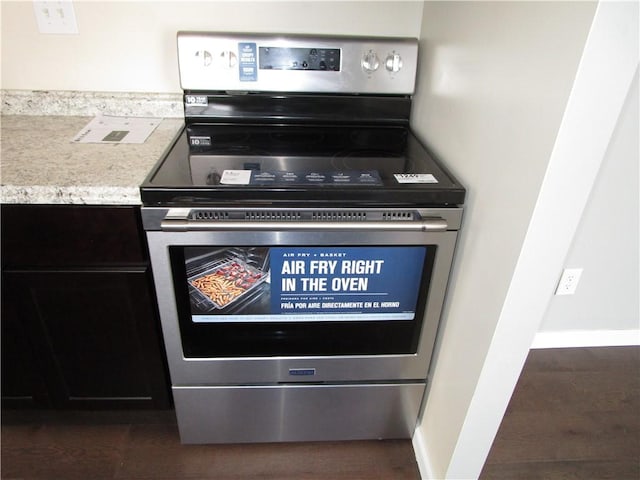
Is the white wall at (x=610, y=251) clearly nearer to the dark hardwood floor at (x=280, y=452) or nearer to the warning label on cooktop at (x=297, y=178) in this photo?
the dark hardwood floor at (x=280, y=452)

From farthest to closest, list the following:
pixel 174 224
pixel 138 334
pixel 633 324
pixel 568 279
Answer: pixel 633 324
pixel 568 279
pixel 138 334
pixel 174 224

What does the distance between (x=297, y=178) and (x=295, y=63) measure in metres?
0.47

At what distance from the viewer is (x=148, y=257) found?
1116mm

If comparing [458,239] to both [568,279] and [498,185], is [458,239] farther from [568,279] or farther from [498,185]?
[568,279]

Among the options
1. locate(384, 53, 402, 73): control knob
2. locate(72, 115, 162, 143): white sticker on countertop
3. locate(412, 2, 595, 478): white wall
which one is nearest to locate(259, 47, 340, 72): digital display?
locate(384, 53, 402, 73): control knob

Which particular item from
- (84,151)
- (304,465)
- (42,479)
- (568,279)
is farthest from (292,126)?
(42,479)

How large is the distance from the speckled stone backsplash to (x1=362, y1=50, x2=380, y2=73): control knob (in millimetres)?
613

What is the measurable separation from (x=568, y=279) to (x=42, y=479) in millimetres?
1867

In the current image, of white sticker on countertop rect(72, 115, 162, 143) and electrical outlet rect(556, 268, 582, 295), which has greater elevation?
white sticker on countertop rect(72, 115, 162, 143)

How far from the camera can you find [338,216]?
999 mm

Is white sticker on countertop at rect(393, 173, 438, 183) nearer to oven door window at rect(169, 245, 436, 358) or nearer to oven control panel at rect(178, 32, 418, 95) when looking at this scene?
oven door window at rect(169, 245, 436, 358)

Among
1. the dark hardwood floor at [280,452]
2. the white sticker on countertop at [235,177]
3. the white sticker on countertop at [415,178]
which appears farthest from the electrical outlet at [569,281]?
the white sticker on countertop at [235,177]

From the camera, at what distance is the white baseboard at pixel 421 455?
1.29m

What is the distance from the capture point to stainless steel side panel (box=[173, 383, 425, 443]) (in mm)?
1276
